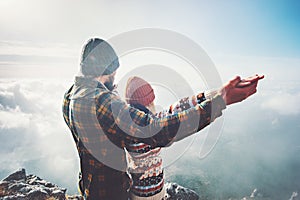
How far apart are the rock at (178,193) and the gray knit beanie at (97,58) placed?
8.03m

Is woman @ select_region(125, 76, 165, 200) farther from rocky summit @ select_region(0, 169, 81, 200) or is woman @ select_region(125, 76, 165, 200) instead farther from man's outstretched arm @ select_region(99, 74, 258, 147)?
rocky summit @ select_region(0, 169, 81, 200)

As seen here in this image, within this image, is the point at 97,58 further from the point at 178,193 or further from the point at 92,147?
the point at 178,193

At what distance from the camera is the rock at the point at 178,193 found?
9.34m

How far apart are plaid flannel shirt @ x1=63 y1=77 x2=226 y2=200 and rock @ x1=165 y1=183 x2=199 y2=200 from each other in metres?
7.18

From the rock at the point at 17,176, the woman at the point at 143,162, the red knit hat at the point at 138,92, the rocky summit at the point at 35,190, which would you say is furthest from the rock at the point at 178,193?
the red knit hat at the point at 138,92

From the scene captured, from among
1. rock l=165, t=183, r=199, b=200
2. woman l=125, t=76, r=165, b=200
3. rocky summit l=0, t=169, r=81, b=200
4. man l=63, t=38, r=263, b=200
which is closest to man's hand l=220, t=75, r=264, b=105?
man l=63, t=38, r=263, b=200

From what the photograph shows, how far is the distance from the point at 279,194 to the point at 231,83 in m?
202

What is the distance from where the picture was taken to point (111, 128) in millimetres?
2121

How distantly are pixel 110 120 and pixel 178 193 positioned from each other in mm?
8445

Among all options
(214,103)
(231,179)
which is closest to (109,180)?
(214,103)

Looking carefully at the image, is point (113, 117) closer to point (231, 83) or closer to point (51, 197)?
point (231, 83)

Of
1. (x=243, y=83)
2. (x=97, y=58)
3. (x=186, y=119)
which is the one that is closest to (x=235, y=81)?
(x=243, y=83)

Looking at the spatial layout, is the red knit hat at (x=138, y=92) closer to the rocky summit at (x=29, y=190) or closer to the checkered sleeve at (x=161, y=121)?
the checkered sleeve at (x=161, y=121)

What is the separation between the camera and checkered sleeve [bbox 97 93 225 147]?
1898 millimetres
